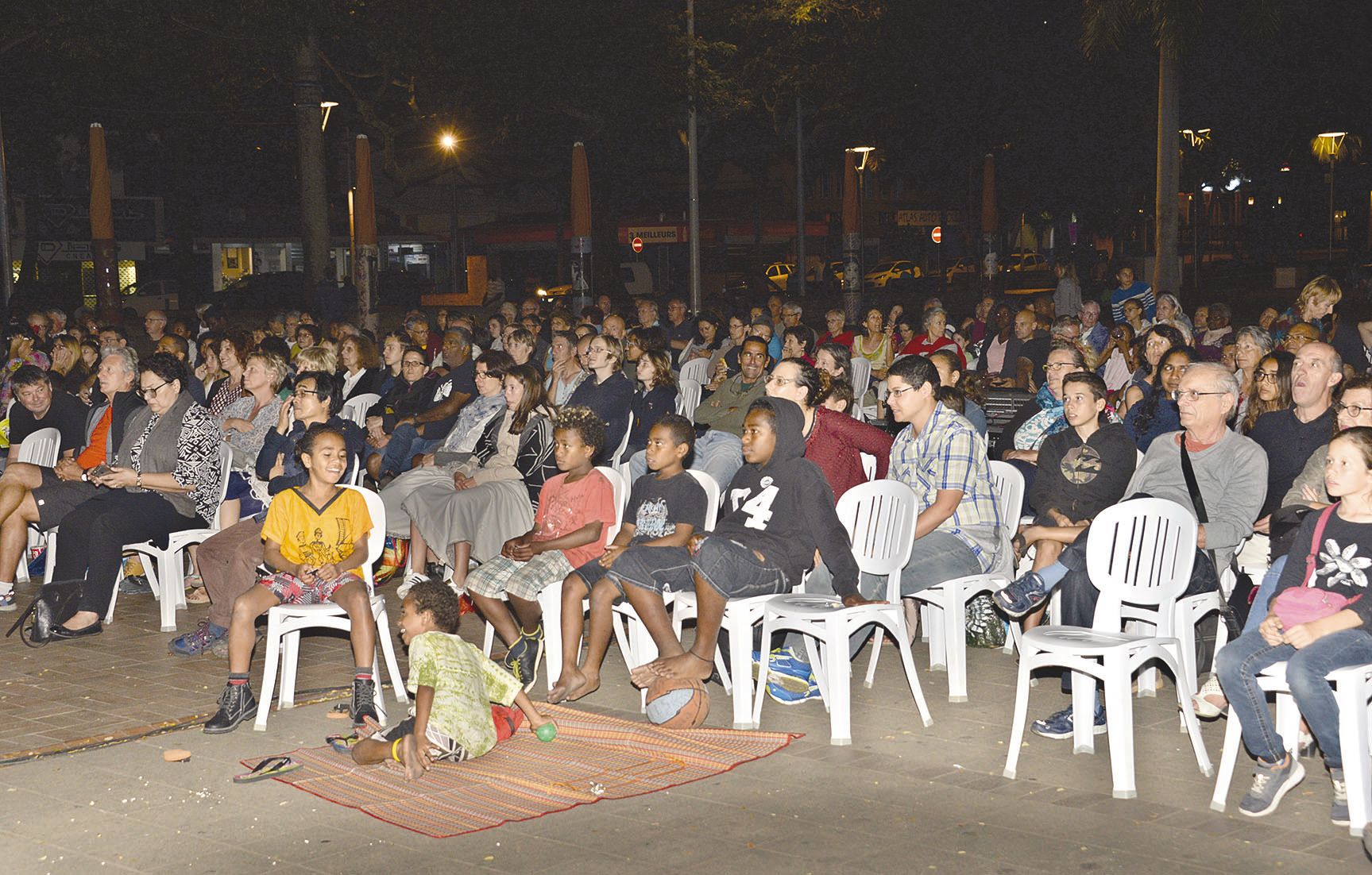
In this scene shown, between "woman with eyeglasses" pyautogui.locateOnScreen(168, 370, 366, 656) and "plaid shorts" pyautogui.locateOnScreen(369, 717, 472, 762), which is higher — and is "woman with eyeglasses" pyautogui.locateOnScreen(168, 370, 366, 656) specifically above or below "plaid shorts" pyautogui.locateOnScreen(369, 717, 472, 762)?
above

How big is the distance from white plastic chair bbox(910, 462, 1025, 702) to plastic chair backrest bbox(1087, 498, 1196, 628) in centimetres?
85

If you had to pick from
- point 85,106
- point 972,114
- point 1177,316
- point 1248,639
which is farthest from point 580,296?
point 972,114

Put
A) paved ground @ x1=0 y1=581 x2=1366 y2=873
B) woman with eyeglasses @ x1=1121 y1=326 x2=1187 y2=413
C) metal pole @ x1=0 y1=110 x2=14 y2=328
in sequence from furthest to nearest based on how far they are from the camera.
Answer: metal pole @ x1=0 y1=110 x2=14 y2=328, woman with eyeglasses @ x1=1121 y1=326 x2=1187 y2=413, paved ground @ x1=0 y1=581 x2=1366 y2=873

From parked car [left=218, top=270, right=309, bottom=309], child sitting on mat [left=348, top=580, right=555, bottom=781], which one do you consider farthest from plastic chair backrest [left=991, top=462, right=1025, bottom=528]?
parked car [left=218, top=270, right=309, bottom=309]

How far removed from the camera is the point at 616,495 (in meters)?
7.54

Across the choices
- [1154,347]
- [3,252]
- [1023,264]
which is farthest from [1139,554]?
[1023,264]

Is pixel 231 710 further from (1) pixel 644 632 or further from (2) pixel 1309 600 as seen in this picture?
(2) pixel 1309 600

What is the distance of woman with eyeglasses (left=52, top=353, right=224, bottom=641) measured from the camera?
27.9 ft

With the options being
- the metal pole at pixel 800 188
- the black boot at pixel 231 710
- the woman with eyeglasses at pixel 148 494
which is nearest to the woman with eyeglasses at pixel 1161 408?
the black boot at pixel 231 710

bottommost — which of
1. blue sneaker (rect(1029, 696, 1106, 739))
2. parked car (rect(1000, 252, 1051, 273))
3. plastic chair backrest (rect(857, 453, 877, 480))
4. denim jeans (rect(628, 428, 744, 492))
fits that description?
blue sneaker (rect(1029, 696, 1106, 739))

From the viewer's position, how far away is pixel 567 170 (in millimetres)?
34562

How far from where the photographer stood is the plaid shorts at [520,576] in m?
7.15

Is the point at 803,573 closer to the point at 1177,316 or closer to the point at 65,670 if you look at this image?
the point at 65,670

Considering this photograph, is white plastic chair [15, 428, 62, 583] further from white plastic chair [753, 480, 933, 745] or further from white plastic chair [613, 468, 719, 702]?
white plastic chair [753, 480, 933, 745]
